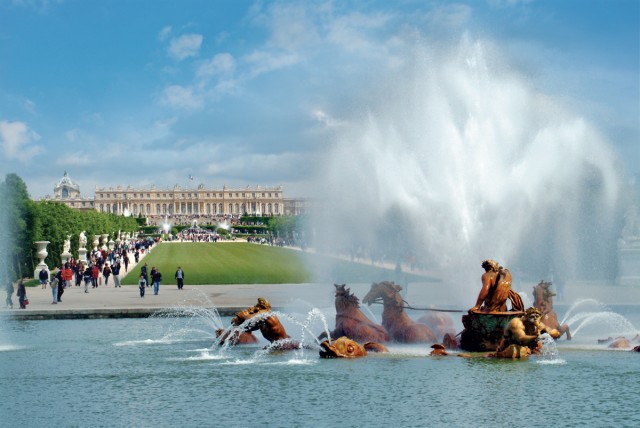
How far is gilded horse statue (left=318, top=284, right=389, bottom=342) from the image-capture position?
512 inches

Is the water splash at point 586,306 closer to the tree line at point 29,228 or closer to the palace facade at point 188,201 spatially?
the tree line at point 29,228

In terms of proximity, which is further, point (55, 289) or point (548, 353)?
point (55, 289)

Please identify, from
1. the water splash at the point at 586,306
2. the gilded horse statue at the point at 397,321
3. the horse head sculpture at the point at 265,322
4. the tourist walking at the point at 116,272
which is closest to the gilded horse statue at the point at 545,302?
the gilded horse statue at the point at 397,321

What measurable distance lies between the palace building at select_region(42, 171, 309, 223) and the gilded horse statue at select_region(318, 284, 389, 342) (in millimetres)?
165224

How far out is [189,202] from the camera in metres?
180

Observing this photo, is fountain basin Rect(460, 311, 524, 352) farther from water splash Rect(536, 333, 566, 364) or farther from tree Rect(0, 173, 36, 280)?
tree Rect(0, 173, 36, 280)

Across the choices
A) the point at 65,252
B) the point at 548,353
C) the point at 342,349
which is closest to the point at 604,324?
the point at 548,353

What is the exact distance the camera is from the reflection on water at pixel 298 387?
8617 millimetres

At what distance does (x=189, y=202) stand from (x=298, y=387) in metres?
172

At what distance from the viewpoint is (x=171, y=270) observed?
1423 inches

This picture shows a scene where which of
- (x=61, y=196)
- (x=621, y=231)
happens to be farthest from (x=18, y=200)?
(x=61, y=196)

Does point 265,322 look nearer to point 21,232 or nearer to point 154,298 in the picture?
point 154,298

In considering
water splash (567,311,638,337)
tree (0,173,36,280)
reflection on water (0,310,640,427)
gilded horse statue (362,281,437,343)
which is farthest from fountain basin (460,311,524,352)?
tree (0,173,36,280)

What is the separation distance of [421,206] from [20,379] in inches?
361
